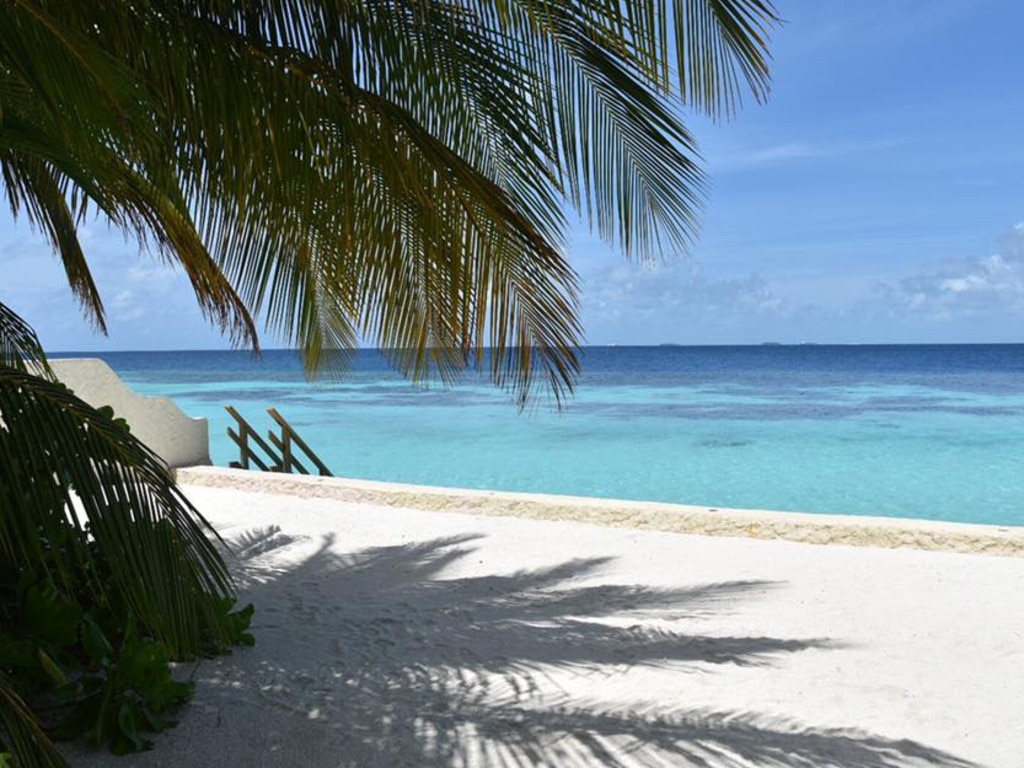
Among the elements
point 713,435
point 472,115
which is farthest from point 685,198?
point 713,435

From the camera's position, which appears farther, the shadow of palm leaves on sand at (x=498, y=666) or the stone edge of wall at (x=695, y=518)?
the stone edge of wall at (x=695, y=518)

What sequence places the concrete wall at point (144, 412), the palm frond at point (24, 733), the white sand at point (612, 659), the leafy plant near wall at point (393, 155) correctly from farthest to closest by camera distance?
the concrete wall at point (144, 412) < the white sand at point (612, 659) < the leafy plant near wall at point (393, 155) < the palm frond at point (24, 733)

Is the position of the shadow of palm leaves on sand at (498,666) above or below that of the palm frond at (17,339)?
below

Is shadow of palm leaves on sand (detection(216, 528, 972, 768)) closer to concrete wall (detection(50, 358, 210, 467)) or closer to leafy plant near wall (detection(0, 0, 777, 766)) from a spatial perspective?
leafy plant near wall (detection(0, 0, 777, 766))

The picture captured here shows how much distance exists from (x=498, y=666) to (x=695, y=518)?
2978 mm

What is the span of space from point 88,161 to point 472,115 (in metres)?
1.32

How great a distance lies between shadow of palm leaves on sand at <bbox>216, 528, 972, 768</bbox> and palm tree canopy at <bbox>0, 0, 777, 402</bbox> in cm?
124

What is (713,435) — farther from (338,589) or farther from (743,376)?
(743,376)

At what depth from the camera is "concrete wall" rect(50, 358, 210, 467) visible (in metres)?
9.34

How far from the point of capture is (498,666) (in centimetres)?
401

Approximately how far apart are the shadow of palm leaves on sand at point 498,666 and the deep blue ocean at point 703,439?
1.32m

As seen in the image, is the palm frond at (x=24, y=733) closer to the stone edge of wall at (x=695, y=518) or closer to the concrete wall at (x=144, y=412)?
the stone edge of wall at (x=695, y=518)

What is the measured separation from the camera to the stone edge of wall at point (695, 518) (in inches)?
236

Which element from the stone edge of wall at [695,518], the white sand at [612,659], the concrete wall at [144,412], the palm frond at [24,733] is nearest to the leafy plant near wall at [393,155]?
the palm frond at [24,733]
